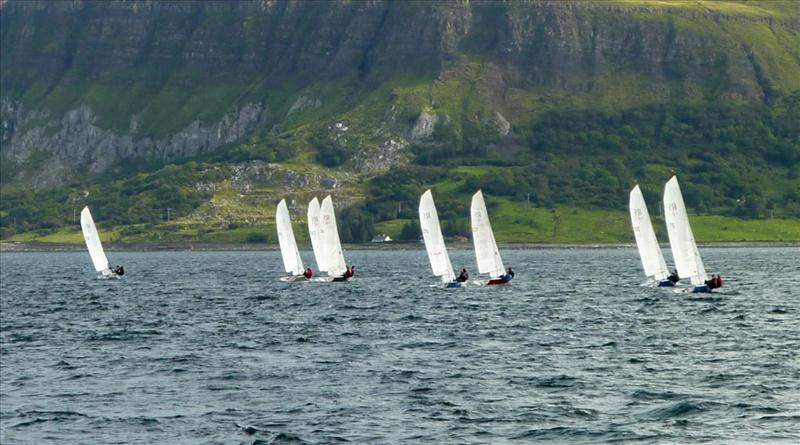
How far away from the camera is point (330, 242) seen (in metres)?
170

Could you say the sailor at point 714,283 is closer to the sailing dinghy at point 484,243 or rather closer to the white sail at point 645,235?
the white sail at point 645,235

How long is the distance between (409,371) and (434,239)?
77893 mm

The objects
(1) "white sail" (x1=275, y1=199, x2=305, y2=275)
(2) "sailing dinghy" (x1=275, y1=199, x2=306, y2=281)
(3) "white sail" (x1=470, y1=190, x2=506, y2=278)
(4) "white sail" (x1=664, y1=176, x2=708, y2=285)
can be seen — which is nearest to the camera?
(4) "white sail" (x1=664, y1=176, x2=708, y2=285)

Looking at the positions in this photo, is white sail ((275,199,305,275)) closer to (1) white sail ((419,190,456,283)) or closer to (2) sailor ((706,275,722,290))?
(1) white sail ((419,190,456,283))

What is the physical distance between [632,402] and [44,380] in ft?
103

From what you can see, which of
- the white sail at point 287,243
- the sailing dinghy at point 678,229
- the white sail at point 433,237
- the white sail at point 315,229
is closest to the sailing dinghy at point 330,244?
the white sail at point 315,229

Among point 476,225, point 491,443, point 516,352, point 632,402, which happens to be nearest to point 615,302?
point 476,225

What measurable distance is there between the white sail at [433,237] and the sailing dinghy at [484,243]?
384 cm

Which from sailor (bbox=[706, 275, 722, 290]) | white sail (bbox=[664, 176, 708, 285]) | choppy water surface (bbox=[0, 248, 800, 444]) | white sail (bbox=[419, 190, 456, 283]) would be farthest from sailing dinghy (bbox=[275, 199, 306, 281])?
sailor (bbox=[706, 275, 722, 290])

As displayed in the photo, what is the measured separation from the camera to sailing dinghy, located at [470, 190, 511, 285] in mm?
148875

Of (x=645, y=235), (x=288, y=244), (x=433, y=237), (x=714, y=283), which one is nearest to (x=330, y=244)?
(x=288, y=244)

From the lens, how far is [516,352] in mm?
84250

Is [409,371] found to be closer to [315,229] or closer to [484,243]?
[484,243]

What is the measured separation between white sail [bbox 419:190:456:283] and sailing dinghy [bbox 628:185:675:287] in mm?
21744
